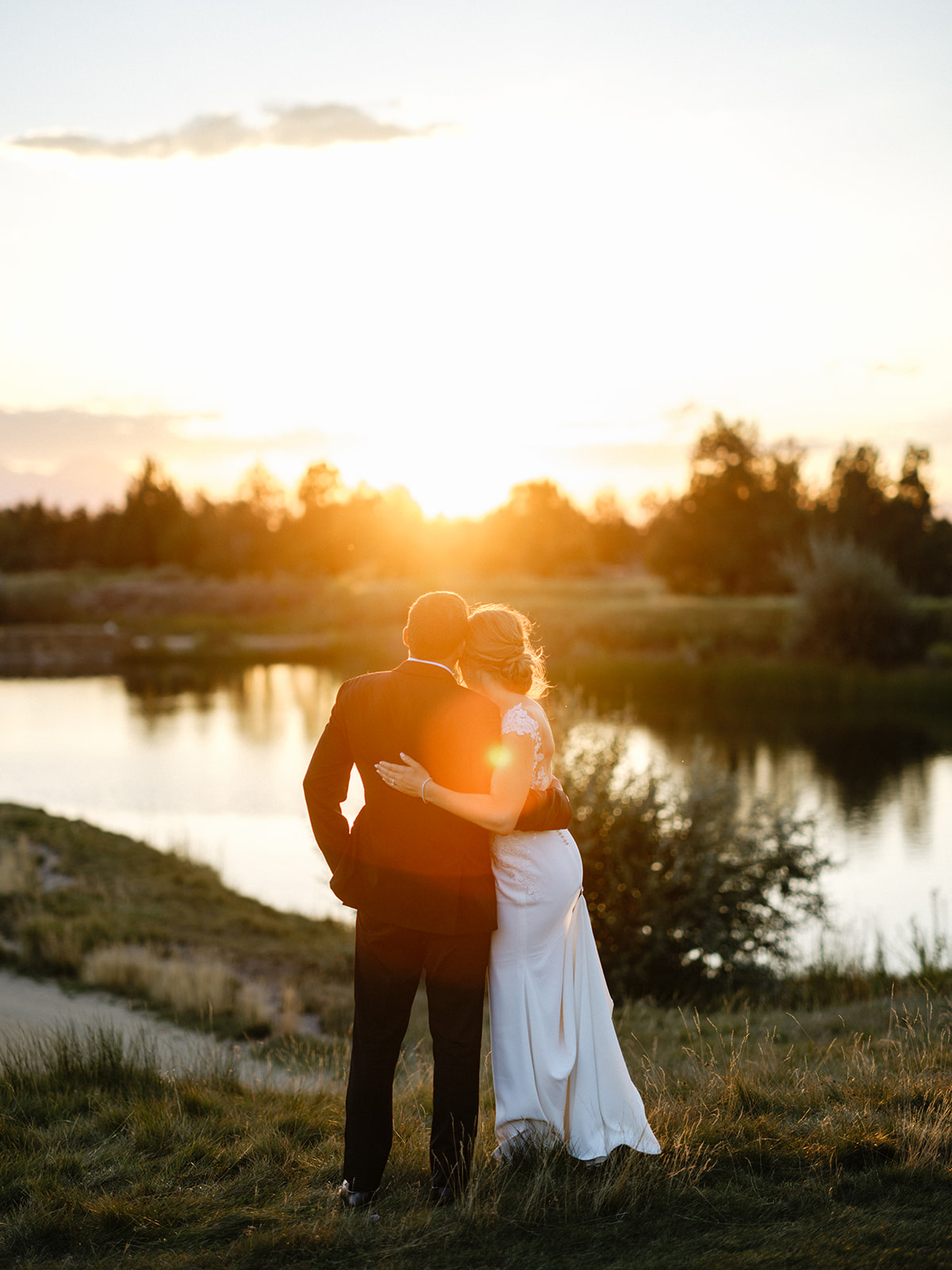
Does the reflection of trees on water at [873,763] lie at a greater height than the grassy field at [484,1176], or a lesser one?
lesser

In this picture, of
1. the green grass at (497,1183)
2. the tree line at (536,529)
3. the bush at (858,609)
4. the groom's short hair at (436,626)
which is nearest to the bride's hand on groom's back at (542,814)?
the groom's short hair at (436,626)

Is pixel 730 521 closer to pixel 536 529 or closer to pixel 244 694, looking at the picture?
pixel 536 529

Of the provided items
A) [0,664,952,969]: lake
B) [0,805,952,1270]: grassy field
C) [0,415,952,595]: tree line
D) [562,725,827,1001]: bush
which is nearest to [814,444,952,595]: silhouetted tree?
[0,415,952,595]: tree line

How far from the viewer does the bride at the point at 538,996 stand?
12.4 feet

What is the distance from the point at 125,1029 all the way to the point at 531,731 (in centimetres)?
537

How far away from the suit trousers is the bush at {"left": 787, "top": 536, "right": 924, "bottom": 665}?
4094 cm

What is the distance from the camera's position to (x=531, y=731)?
12.3 ft

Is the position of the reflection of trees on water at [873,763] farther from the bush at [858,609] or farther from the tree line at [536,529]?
the tree line at [536,529]

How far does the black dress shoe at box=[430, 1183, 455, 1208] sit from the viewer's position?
3.56 metres

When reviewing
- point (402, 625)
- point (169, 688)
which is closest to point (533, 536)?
point (402, 625)

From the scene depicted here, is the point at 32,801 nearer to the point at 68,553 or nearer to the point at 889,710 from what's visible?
the point at 889,710

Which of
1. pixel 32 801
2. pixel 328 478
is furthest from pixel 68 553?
pixel 32 801

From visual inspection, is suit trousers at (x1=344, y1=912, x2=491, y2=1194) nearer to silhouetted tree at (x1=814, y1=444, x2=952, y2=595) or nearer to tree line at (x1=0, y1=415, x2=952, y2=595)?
tree line at (x1=0, y1=415, x2=952, y2=595)

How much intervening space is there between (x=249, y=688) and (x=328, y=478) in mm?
9291
